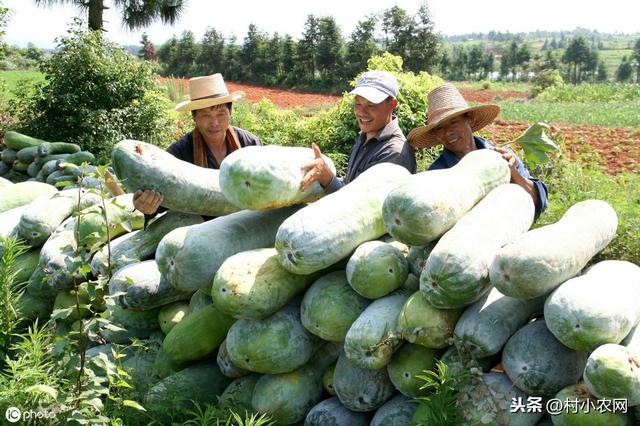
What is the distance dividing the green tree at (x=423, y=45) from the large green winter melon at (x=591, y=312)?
44.9 metres

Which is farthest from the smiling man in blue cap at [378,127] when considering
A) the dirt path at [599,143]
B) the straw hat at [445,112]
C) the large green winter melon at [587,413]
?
the dirt path at [599,143]

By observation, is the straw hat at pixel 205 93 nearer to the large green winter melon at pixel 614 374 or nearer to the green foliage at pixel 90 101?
the large green winter melon at pixel 614 374

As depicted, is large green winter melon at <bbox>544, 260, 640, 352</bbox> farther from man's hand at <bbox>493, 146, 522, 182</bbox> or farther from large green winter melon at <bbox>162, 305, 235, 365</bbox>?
large green winter melon at <bbox>162, 305, 235, 365</bbox>

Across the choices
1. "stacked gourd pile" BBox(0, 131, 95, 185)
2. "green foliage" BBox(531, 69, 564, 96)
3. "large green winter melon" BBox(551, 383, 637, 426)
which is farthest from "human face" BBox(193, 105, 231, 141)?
"green foliage" BBox(531, 69, 564, 96)

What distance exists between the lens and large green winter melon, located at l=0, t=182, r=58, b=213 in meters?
5.17

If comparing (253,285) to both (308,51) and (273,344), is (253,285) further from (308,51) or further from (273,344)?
(308,51)

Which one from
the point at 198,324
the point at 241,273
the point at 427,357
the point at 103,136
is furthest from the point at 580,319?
the point at 103,136

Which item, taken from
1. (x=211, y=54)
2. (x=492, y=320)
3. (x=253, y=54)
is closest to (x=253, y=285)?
(x=492, y=320)

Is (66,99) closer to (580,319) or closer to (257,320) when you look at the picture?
(257,320)

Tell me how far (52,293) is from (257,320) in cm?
182

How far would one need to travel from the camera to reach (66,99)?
12914 millimetres

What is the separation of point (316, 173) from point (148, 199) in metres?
0.94

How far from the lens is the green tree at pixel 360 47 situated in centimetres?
4653

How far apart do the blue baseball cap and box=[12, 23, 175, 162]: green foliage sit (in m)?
9.82
